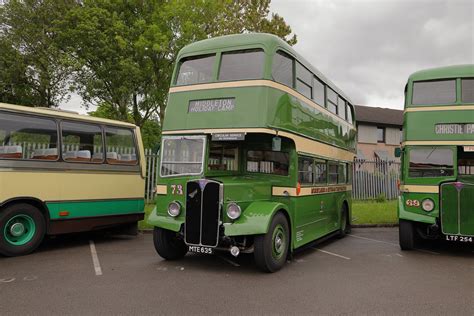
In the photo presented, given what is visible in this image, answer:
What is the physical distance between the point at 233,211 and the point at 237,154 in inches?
73.1

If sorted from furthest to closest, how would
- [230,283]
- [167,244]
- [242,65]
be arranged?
[167,244]
[242,65]
[230,283]

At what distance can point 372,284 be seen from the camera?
646 cm

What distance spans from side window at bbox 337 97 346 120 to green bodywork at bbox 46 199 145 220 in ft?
19.6

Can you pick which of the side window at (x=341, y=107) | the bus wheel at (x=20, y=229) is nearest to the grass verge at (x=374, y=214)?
the side window at (x=341, y=107)

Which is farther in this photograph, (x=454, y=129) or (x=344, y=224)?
(x=344, y=224)

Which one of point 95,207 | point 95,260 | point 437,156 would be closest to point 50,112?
point 95,207

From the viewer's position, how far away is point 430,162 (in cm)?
916

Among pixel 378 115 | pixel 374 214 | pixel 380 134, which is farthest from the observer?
pixel 378 115

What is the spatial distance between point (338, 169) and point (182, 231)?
5.74 meters

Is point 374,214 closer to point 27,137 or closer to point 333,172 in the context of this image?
point 333,172

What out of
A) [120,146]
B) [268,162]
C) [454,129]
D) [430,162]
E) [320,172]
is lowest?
[320,172]

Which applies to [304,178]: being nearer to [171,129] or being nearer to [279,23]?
[171,129]

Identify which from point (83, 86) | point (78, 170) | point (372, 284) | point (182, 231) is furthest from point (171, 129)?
point (83, 86)

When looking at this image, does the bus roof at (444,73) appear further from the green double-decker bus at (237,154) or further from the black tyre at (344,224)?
the black tyre at (344,224)
